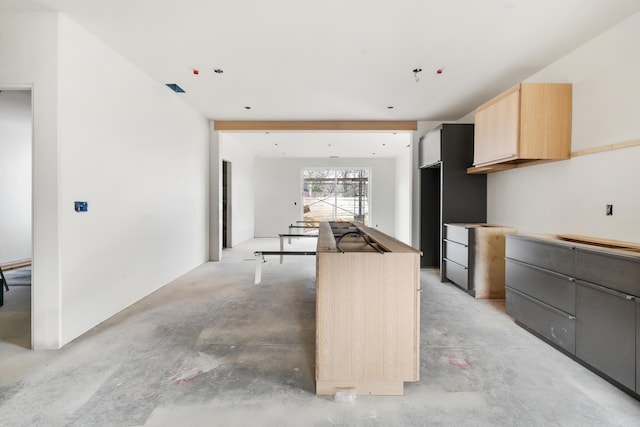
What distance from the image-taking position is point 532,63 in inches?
123

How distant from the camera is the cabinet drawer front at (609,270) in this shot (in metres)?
1.75

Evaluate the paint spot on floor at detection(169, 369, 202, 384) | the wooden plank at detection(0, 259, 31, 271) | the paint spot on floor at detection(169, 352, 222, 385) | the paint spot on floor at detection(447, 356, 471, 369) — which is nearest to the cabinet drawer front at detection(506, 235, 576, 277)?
the paint spot on floor at detection(447, 356, 471, 369)

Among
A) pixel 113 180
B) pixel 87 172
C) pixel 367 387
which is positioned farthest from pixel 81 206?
pixel 367 387

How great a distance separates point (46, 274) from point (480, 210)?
5.15 metres

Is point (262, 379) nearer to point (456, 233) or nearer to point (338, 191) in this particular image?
point (456, 233)

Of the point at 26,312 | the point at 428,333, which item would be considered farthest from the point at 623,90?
the point at 26,312

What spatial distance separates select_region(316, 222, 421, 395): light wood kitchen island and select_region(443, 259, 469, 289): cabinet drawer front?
235 cm

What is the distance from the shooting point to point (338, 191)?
10141 mm

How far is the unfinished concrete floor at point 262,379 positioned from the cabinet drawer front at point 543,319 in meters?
0.11

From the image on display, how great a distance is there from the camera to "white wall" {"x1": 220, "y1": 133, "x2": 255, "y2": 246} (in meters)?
7.35

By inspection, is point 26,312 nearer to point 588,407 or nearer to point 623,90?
point 588,407

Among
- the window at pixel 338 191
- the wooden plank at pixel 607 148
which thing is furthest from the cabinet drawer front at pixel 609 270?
the window at pixel 338 191

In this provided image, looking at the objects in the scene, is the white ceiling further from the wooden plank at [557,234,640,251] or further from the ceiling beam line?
the wooden plank at [557,234,640,251]

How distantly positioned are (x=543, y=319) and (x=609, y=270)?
77 centimetres
